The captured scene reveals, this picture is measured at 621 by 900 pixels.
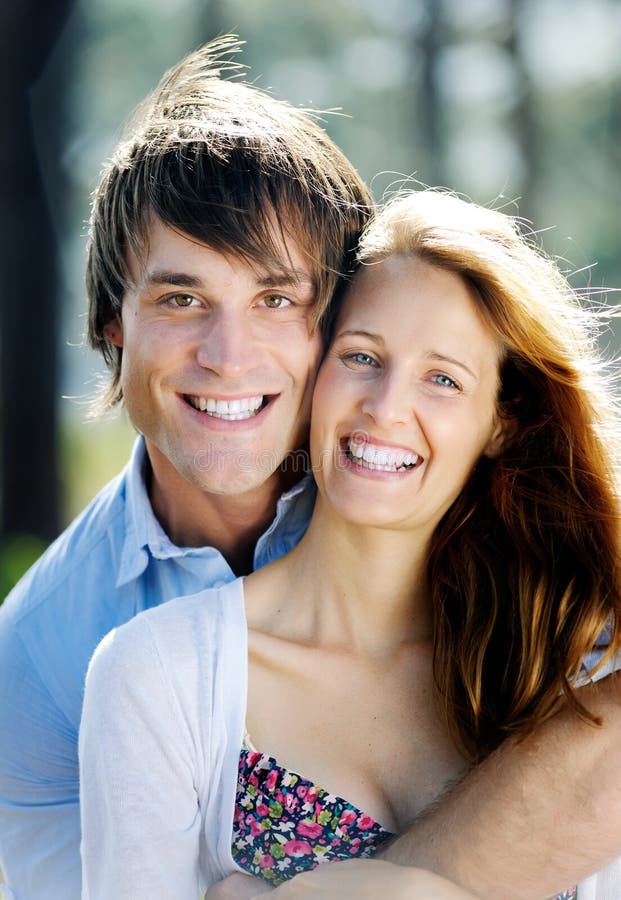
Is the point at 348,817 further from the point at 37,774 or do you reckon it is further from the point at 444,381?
the point at 37,774

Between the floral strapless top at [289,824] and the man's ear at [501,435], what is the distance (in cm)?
70

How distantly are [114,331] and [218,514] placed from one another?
50cm

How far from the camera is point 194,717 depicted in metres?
1.72

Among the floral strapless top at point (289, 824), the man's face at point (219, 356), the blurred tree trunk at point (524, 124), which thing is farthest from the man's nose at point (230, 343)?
the blurred tree trunk at point (524, 124)

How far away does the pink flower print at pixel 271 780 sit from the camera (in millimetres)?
1766

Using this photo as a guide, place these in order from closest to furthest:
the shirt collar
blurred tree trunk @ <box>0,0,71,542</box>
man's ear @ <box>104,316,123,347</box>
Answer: the shirt collar, man's ear @ <box>104,316,123,347</box>, blurred tree trunk @ <box>0,0,71,542</box>

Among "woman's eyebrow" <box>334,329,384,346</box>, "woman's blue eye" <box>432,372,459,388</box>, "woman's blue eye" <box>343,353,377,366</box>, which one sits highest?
"woman's eyebrow" <box>334,329,384,346</box>

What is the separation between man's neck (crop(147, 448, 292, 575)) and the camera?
237 centimetres

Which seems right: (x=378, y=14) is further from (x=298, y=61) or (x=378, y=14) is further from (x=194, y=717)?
(x=194, y=717)

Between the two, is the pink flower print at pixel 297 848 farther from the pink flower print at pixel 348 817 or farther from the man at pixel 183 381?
the man at pixel 183 381

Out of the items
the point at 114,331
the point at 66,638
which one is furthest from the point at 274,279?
the point at 66,638

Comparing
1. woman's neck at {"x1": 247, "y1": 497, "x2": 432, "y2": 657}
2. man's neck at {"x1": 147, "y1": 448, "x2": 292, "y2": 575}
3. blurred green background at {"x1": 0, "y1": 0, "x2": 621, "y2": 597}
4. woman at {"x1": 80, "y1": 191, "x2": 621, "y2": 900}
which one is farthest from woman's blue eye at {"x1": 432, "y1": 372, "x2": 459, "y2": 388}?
blurred green background at {"x1": 0, "y1": 0, "x2": 621, "y2": 597}

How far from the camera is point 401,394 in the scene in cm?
179

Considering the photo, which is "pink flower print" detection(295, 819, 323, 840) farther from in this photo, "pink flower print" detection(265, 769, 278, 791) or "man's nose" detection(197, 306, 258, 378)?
"man's nose" detection(197, 306, 258, 378)
